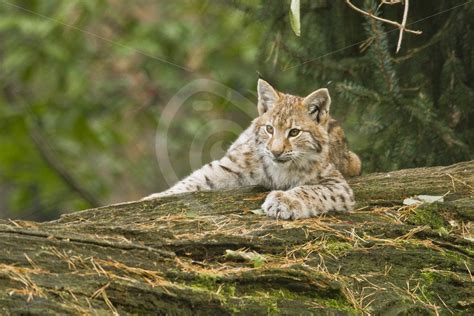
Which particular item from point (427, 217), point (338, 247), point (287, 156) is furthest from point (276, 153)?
point (338, 247)

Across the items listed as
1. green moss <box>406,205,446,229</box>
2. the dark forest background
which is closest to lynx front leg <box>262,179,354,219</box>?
green moss <box>406,205,446,229</box>

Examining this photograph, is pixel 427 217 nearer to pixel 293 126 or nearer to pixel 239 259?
pixel 293 126

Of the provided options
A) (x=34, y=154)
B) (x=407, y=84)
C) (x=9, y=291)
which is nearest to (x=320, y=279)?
(x=9, y=291)

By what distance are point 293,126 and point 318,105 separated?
0.23 m

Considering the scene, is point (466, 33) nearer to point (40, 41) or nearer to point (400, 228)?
point (400, 228)

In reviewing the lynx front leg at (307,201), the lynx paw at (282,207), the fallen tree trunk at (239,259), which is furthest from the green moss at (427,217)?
the lynx paw at (282,207)

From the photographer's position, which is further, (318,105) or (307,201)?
(318,105)

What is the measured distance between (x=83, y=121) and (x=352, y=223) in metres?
5.15

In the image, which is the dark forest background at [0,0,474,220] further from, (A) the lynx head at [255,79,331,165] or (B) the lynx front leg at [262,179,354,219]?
(B) the lynx front leg at [262,179,354,219]

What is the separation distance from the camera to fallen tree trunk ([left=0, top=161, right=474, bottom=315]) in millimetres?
3732

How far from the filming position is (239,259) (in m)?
4.31

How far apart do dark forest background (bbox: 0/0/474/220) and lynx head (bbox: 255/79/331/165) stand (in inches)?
21.3

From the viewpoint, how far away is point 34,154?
9.36 meters

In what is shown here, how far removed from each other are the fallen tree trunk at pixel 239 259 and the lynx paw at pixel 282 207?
0.09 metres
